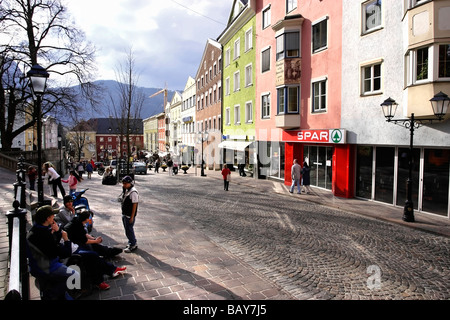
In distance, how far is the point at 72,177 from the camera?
497 inches

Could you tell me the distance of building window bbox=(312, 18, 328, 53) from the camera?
16062 millimetres

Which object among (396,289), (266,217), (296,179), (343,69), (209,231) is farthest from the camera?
(296,179)

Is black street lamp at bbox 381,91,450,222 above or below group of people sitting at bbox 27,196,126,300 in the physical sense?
above

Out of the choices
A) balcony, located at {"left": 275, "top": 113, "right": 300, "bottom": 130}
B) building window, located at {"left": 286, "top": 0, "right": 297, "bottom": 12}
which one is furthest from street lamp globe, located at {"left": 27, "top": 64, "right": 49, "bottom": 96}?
Result: building window, located at {"left": 286, "top": 0, "right": 297, "bottom": 12}

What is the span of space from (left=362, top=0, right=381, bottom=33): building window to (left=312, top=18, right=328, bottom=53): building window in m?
2.64

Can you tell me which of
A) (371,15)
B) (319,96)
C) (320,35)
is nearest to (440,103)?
(371,15)

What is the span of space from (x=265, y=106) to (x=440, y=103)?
14.0 metres

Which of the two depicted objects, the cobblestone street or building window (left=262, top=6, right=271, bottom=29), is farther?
building window (left=262, top=6, right=271, bottom=29)

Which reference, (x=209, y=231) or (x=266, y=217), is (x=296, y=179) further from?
(x=209, y=231)

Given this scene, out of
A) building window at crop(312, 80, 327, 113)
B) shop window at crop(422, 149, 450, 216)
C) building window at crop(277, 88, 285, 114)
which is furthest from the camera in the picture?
building window at crop(277, 88, 285, 114)

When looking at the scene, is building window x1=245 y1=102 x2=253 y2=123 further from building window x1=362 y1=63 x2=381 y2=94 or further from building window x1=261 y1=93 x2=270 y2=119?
building window x1=362 y1=63 x2=381 y2=94

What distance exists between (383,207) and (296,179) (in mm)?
4508

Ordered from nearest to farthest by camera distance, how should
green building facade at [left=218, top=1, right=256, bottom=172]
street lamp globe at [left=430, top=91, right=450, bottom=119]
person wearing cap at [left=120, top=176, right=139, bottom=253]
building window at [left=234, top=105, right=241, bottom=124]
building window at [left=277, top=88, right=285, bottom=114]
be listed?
person wearing cap at [left=120, top=176, right=139, bottom=253], street lamp globe at [left=430, top=91, right=450, bottom=119], building window at [left=277, top=88, right=285, bottom=114], green building facade at [left=218, top=1, right=256, bottom=172], building window at [left=234, top=105, right=241, bottom=124]
